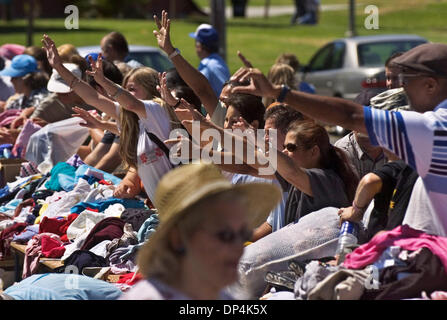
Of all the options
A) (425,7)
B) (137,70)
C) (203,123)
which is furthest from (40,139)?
(425,7)

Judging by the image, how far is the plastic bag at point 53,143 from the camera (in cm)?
823

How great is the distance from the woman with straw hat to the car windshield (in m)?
13.3

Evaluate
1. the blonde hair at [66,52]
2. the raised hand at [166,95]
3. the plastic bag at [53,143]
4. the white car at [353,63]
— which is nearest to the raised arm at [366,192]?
the raised hand at [166,95]

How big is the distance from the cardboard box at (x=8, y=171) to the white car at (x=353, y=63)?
310 inches

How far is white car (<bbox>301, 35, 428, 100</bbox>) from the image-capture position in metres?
15.7

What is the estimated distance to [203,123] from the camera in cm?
443

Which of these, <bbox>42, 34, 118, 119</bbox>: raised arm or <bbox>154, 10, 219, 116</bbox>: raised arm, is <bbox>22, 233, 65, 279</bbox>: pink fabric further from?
<bbox>154, 10, 219, 116</bbox>: raised arm

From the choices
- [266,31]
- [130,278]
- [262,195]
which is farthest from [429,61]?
[266,31]

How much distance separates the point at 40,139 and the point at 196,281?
5.72 m

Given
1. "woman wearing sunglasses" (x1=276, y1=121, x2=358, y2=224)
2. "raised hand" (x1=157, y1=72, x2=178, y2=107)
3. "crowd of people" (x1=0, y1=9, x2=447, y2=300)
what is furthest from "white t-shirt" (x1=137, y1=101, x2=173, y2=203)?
"woman wearing sunglasses" (x1=276, y1=121, x2=358, y2=224)

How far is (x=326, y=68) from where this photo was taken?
17.2 metres

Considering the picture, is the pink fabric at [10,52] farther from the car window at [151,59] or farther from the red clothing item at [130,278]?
the red clothing item at [130,278]
